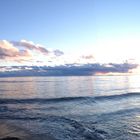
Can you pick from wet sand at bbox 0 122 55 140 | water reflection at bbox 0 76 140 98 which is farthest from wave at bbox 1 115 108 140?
water reflection at bbox 0 76 140 98

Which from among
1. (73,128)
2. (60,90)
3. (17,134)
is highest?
(17,134)

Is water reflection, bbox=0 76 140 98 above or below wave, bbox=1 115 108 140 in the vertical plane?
below

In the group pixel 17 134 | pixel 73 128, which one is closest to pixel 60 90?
→ pixel 73 128

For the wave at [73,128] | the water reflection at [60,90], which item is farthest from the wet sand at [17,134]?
the water reflection at [60,90]

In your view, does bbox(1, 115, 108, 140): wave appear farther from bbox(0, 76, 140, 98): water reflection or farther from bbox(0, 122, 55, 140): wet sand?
bbox(0, 76, 140, 98): water reflection

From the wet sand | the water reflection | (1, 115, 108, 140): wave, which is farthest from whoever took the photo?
the water reflection

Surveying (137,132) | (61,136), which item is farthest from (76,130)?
(137,132)

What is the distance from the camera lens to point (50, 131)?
56.4 ft

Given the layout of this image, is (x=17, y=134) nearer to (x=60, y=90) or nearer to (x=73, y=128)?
(x=73, y=128)

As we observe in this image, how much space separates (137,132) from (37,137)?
7.60 m

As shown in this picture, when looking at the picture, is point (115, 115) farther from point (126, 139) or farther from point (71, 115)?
point (126, 139)

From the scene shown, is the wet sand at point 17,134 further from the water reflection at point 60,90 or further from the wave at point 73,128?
the water reflection at point 60,90

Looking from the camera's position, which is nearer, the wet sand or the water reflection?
the wet sand

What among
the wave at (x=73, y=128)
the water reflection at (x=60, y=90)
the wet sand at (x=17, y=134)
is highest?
the wet sand at (x=17, y=134)
